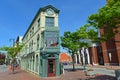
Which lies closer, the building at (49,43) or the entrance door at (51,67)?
the building at (49,43)

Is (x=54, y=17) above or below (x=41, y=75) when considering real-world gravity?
above

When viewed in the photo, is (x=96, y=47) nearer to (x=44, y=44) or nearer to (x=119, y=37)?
(x=119, y=37)

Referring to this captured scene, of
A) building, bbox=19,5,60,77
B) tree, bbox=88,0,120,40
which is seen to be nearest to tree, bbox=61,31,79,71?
building, bbox=19,5,60,77

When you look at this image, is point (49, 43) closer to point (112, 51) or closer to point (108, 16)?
point (108, 16)

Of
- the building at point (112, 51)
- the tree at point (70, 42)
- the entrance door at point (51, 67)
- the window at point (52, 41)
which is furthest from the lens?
the building at point (112, 51)

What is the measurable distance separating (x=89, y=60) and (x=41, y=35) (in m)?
34.5

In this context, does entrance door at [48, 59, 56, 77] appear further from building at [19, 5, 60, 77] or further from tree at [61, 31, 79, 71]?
tree at [61, 31, 79, 71]

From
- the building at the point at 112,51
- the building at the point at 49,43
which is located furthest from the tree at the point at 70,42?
the building at the point at 112,51

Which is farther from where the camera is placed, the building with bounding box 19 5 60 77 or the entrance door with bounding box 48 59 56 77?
Result: the entrance door with bounding box 48 59 56 77

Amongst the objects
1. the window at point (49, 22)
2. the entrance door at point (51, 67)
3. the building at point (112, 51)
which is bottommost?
the entrance door at point (51, 67)

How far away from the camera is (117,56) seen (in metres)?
38.2

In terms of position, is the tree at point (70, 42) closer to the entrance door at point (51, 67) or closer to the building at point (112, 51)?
the entrance door at point (51, 67)

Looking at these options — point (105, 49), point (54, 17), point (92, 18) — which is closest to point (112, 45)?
point (105, 49)

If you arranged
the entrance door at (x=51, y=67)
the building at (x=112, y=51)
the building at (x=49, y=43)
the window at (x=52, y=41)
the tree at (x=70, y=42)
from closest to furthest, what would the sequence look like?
the building at (x=49, y=43) < the entrance door at (x=51, y=67) < the window at (x=52, y=41) < the tree at (x=70, y=42) < the building at (x=112, y=51)
